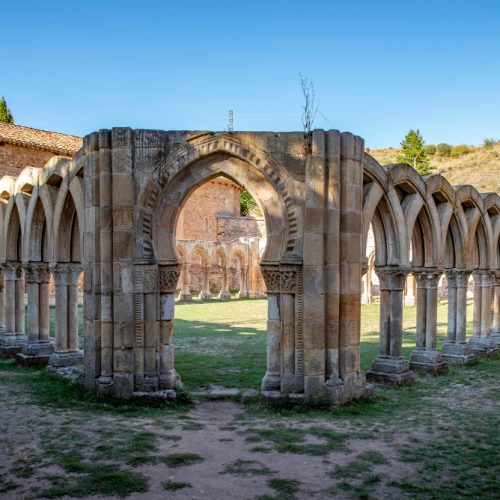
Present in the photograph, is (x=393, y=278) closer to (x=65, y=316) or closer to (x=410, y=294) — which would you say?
(x=65, y=316)

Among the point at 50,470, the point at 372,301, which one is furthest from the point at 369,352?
the point at 372,301

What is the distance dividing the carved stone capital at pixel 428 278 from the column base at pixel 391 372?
2092mm

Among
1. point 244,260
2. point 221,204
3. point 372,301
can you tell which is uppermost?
point 221,204

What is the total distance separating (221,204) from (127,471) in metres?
44.3

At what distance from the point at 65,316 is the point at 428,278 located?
7843 millimetres

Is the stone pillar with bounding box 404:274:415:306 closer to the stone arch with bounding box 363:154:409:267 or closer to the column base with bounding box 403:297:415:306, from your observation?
the column base with bounding box 403:297:415:306

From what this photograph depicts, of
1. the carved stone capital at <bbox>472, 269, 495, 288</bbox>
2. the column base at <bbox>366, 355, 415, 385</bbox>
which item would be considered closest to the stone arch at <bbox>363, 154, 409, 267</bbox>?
the column base at <bbox>366, 355, 415, 385</bbox>

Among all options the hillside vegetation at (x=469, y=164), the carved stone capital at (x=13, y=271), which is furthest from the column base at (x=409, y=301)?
the carved stone capital at (x=13, y=271)

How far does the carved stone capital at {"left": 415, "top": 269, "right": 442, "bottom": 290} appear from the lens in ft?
38.5

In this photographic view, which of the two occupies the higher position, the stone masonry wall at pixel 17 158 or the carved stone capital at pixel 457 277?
the stone masonry wall at pixel 17 158

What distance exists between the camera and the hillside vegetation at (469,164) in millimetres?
53750

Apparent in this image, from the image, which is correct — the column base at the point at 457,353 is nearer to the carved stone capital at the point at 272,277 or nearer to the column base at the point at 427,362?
the column base at the point at 427,362

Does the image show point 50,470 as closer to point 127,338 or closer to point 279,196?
point 127,338

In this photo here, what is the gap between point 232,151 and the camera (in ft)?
28.1
